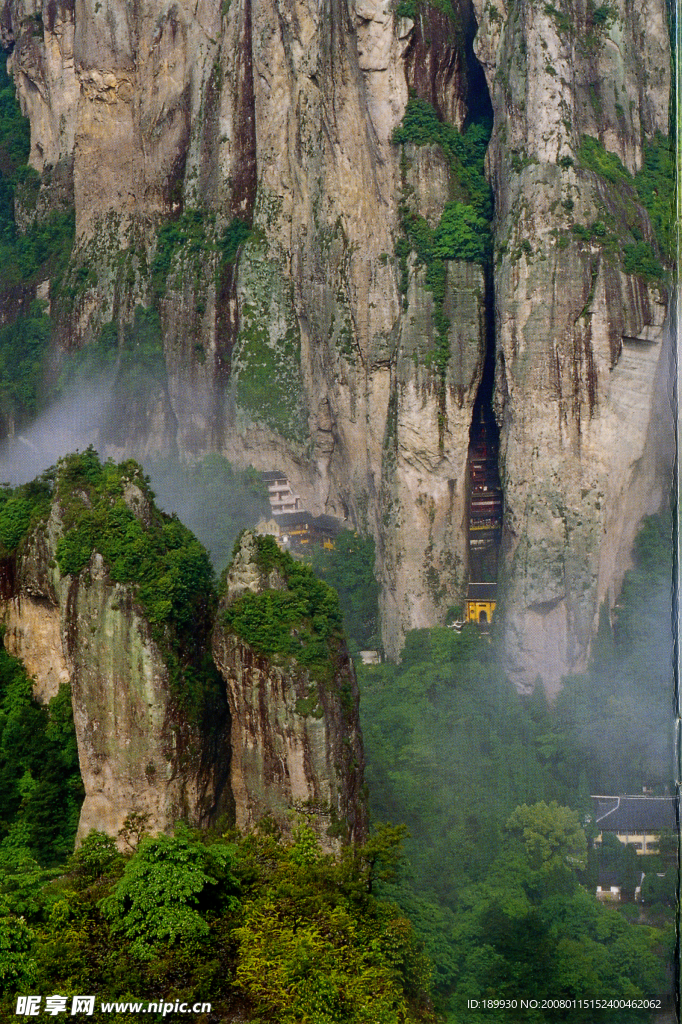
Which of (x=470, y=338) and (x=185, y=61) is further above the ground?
(x=185, y=61)

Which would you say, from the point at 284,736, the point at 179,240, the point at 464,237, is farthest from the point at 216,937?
the point at 179,240

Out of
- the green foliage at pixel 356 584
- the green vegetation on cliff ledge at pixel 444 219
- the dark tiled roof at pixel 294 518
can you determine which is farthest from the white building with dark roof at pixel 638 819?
the dark tiled roof at pixel 294 518

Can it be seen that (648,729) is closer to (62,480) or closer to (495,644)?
(495,644)

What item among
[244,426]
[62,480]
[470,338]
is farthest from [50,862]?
[244,426]

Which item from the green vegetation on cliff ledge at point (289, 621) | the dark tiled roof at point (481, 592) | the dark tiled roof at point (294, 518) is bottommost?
the dark tiled roof at point (481, 592)

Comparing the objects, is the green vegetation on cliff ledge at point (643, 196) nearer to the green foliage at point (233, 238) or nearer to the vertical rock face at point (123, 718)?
the green foliage at point (233, 238)

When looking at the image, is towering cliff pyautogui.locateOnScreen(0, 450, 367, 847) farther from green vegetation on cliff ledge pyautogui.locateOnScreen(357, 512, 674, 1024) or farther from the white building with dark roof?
the white building with dark roof

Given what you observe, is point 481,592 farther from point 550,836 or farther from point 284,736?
point 284,736
